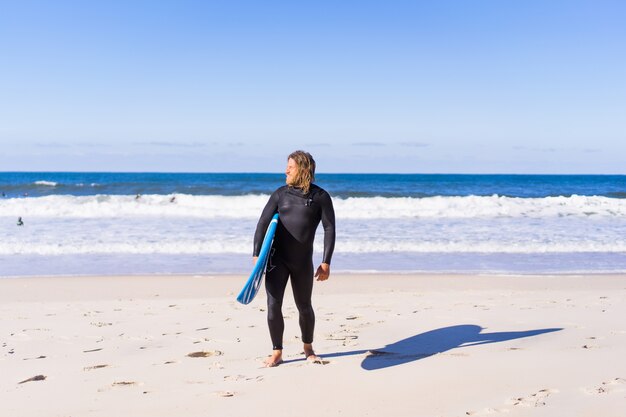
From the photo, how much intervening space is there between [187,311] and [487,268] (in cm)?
619

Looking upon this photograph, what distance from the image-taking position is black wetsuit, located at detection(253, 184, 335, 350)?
4711mm

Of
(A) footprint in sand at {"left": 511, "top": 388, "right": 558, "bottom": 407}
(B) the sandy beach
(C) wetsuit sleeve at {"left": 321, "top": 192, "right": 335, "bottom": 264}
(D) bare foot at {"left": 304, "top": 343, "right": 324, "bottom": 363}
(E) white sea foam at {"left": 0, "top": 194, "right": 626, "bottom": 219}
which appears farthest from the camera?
(E) white sea foam at {"left": 0, "top": 194, "right": 626, "bottom": 219}

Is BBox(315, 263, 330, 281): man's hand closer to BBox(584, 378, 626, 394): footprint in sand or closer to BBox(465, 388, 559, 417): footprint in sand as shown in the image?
BBox(465, 388, 559, 417): footprint in sand

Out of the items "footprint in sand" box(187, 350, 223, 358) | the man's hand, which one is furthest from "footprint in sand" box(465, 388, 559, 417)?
"footprint in sand" box(187, 350, 223, 358)

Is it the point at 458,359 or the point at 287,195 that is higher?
the point at 287,195

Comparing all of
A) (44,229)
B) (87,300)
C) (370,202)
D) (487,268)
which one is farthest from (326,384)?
(370,202)

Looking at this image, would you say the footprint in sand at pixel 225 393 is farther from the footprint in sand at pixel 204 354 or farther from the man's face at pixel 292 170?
the man's face at pixel 292 170

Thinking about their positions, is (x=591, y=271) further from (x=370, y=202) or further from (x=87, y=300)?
(x=370, y=202)

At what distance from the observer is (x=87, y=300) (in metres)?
8.02

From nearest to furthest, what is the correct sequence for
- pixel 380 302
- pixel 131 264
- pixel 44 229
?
pixel 380 302
pixel 131 264
pixel 44 229

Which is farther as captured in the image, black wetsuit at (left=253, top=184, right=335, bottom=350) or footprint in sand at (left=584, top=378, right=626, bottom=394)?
black wetsuit at (left=253, top=184, right=335, bottom=350)

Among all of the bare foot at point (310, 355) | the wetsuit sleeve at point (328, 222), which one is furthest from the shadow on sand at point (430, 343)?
the wetsuit sleeve at point (328, 222)

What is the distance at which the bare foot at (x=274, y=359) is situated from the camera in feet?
15.6

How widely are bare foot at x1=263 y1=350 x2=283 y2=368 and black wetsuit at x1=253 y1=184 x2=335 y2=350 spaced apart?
208 millimetres
